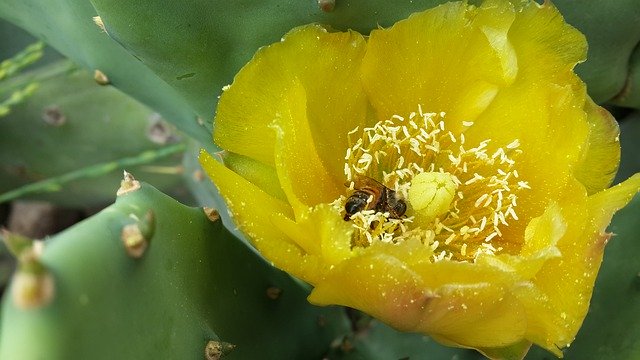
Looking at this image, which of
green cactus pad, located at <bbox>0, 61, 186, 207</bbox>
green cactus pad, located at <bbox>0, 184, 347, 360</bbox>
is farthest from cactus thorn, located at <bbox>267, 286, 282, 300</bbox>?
green cactus pad, located at <bbox>0, 61, 186, 207</bbox>

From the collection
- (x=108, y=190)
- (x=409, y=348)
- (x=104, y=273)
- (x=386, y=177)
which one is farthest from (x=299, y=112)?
(x=108, y=190)

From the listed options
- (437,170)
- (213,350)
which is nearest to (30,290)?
(213,350)

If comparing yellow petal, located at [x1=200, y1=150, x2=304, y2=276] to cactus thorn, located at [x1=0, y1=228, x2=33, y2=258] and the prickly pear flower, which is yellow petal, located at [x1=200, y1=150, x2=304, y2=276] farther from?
cactus thorn, located at [x1=0, y1=228, x2=33, y2=258]

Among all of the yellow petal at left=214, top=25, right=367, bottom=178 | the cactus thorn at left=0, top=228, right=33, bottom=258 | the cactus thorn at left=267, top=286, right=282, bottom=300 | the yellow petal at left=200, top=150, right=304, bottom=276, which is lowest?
the cactus thorn at left=267, top=286, right=282, bottom=300

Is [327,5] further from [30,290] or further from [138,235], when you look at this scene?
[30,290]

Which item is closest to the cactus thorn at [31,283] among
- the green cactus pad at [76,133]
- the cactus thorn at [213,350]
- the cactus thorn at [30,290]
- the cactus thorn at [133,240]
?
the cactus thorn at [30,290]

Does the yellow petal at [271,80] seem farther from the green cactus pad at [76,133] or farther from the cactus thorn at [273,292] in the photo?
the green cactus pad at [76,133]

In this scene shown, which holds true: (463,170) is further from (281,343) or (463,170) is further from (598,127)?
(281,343)
